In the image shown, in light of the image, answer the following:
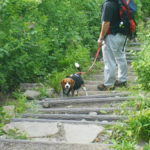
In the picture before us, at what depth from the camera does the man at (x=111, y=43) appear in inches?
270

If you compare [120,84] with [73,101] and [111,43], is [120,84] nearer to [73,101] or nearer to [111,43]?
[111,43]

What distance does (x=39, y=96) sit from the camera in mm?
7172

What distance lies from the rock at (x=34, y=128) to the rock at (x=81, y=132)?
21 cm

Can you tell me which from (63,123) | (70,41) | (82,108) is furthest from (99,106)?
(70,41)

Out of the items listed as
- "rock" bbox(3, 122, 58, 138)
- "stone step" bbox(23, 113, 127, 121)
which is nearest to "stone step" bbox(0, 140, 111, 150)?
"rock" bbox(3, 122, 58, 138)

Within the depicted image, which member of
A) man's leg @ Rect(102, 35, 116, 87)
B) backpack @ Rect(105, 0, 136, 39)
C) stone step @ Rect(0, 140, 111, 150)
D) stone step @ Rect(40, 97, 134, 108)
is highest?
backpack @ Rect(105, 0, 136, 39)

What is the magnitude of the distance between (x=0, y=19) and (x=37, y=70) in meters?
1.57

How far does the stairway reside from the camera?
447 cm

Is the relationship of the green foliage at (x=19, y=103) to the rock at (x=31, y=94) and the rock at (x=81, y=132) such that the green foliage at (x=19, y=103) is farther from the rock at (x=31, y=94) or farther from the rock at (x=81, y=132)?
the rock at (x=81, y=132)

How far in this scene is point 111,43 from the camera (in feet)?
23.4

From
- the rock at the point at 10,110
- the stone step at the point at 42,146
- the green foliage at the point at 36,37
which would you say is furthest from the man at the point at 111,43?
the stone step at the point at 42,146

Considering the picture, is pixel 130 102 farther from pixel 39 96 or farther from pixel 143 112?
pixel 39 96

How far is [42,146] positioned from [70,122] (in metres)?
0.91

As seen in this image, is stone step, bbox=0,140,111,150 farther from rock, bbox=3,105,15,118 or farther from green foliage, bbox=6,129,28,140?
rock, bbox=3,105,15,118
